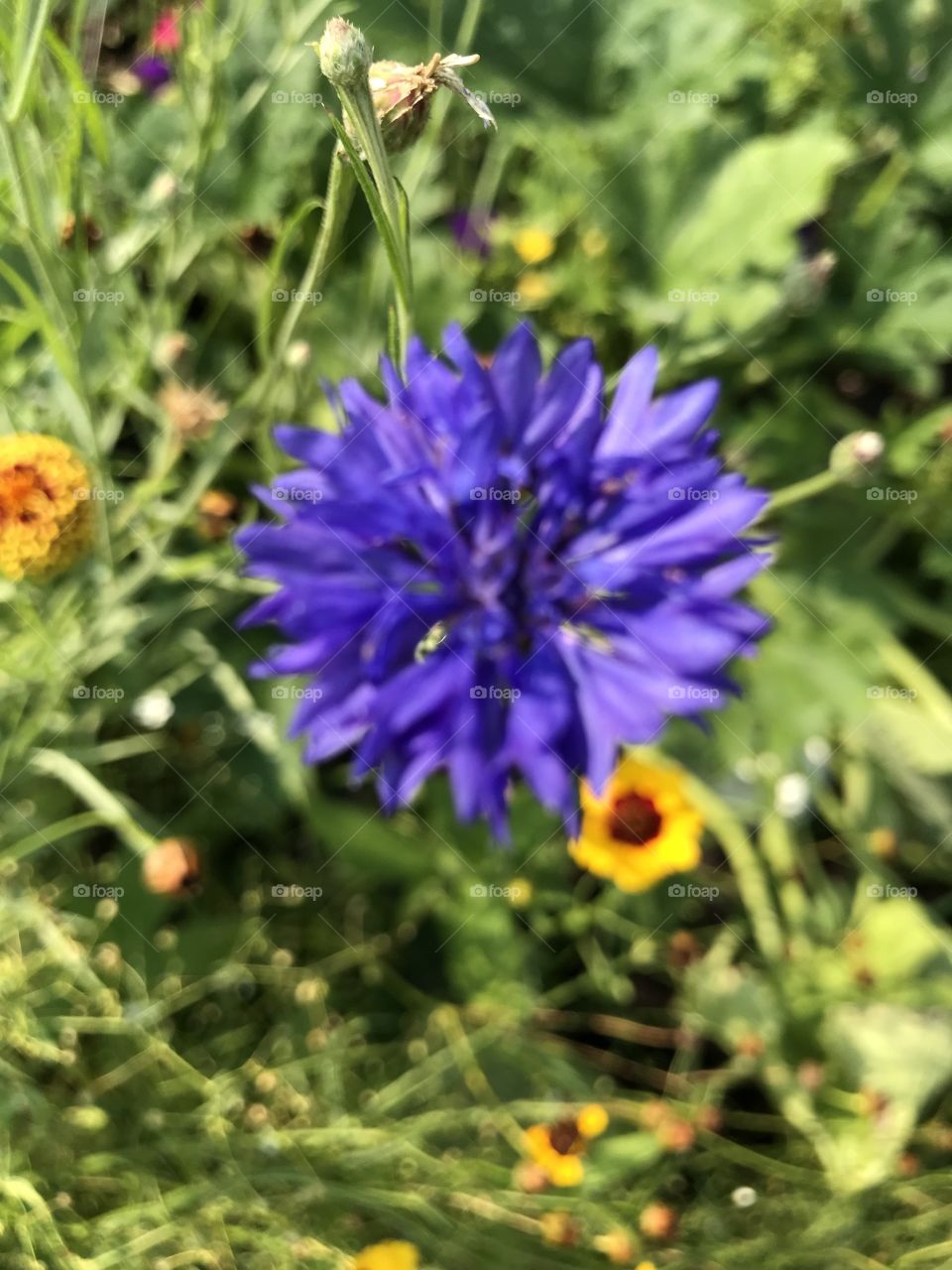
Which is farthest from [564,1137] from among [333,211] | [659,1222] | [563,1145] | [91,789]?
[333,211]

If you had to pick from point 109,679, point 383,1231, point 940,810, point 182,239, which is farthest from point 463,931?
point 182,239

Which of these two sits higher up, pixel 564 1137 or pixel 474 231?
pixel 474 231

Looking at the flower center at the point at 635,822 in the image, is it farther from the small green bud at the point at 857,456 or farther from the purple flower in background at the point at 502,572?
the small green bud at the point at 857,456

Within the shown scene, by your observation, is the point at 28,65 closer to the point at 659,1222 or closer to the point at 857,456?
the point at 857,456

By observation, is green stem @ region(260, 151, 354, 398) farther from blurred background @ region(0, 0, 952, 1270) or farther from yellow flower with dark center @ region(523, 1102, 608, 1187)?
yellow flower with dark center @ region(523, 1102, 608, 1187)

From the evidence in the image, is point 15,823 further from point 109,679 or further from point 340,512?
point 340,512

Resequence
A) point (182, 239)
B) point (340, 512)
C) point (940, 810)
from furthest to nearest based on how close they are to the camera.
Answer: point (940, 810), point (182, 239), point (340, 512)
